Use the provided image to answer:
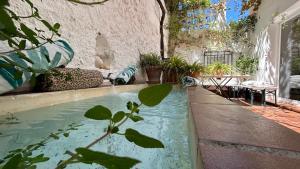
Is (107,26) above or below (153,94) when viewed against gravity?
above

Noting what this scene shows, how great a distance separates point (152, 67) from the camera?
472cm

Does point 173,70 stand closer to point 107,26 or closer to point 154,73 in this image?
point 154,73

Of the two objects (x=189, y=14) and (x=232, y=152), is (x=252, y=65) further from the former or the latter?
(x=232, y=152)

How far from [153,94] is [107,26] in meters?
3.53

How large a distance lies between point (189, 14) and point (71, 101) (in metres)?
8.19

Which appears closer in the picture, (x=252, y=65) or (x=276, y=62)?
(x=276, y=62)

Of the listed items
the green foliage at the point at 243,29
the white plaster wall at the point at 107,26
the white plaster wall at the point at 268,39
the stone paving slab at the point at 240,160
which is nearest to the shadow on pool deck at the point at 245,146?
the stone paving slab at the point at 240,160

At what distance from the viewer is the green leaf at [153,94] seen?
0.19 m

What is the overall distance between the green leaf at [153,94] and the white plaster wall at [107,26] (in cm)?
70

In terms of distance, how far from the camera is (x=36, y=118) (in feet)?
3.88

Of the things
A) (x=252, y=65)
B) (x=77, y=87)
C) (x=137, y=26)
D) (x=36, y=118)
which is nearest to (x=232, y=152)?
(x=36, y=118)

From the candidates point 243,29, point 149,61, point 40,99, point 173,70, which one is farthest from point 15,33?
point 243,29

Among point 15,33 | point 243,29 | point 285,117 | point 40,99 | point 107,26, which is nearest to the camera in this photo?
point 15,33

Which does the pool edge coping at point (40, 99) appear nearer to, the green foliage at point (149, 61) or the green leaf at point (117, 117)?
the green leaf at point (117, 117)
